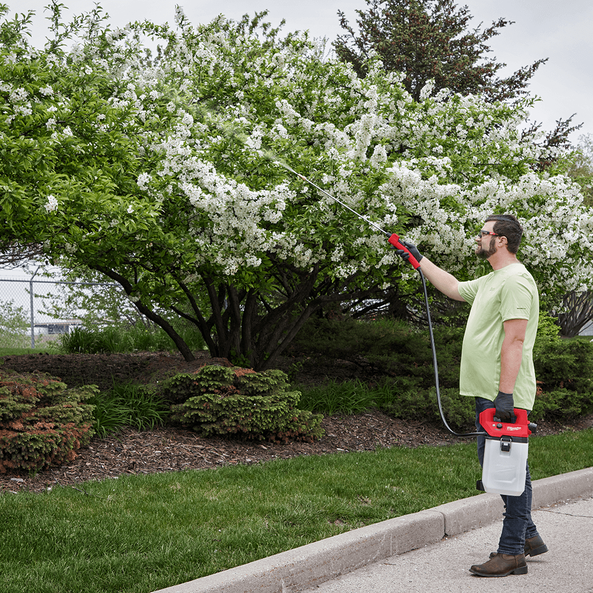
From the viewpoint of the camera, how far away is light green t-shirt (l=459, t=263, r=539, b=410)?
11.5ft

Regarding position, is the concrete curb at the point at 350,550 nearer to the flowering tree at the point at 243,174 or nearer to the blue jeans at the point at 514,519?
the blue jeans at the point at 514,519

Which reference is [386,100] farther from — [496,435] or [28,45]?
[496,435]

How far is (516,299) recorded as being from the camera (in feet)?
11.4

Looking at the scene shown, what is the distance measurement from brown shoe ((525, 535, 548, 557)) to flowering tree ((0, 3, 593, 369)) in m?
3.49

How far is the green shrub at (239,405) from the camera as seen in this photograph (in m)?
6.23

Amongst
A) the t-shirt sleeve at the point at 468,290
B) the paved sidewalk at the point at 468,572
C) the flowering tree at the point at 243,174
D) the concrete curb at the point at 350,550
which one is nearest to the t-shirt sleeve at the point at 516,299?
the t-shirt sleeve at the point at 468,290

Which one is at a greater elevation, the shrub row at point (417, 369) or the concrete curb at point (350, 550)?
the shrub row at point (417, 369)

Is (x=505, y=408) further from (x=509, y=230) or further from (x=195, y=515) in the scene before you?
(x=195, y=515)

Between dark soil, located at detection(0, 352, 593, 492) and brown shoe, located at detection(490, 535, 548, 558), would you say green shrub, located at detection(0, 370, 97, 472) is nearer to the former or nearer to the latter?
dark soil, located at detection(0, 352, 593, 492)

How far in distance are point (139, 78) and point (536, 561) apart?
6.80m

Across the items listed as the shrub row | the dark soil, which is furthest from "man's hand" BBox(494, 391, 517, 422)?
the shrub row

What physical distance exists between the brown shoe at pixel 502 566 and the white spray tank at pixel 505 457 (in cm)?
48

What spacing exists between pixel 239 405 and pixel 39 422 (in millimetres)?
1923

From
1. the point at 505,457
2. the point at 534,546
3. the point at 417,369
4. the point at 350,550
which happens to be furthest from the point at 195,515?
the point at 417,369
